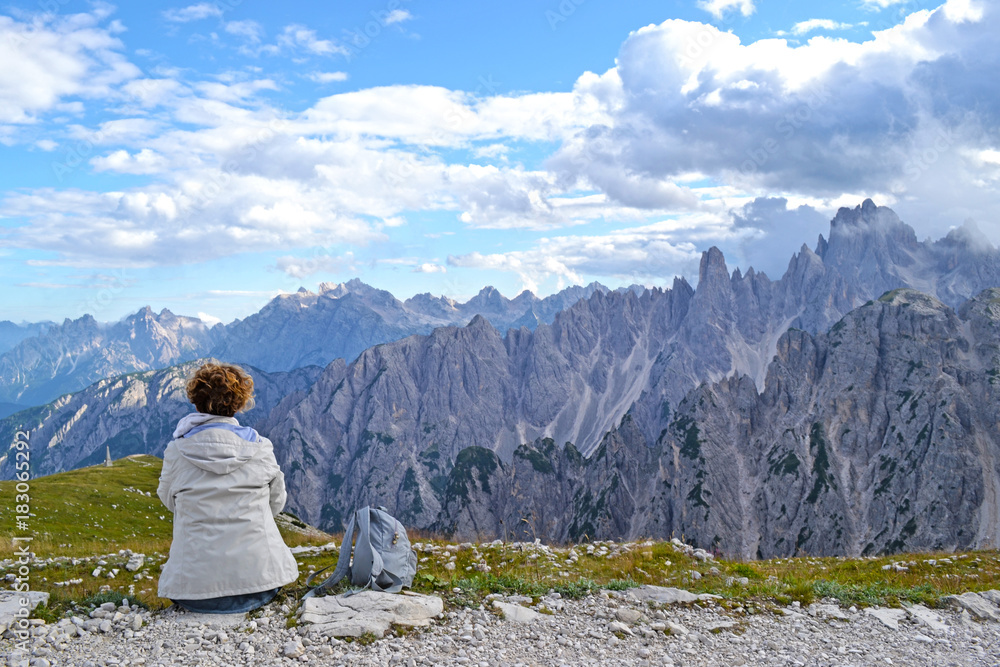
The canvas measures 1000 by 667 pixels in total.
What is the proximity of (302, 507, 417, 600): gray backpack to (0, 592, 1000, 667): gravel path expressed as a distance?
150 centimetres

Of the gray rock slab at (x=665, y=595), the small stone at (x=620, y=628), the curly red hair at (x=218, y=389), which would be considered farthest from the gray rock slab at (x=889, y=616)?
the curly red hair at (x=218, y=389)

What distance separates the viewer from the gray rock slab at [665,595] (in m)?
13.3

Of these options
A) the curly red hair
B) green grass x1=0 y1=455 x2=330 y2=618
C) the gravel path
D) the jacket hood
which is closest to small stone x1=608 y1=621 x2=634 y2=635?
the gravel path

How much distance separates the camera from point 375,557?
42.5 ft

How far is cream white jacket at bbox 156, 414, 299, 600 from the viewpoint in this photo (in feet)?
35.1

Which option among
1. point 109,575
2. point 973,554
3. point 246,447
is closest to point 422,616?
point 246,447

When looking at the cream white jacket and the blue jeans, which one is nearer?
the cream white jacket

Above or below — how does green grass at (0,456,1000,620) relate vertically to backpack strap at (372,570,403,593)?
below

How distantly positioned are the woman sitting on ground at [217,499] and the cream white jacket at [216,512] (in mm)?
16

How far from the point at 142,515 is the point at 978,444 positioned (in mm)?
235694

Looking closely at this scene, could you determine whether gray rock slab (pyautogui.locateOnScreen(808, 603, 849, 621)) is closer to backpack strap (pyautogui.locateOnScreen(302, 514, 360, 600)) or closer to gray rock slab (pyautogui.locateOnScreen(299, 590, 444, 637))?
gray rock slab (pyautogui.locateOnScreen(299, 590, 444, 637))

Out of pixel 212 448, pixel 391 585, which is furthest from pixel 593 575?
pixel 212 448

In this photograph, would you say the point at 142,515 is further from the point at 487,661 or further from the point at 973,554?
the point at 973,554

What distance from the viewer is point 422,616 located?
38.4ft
